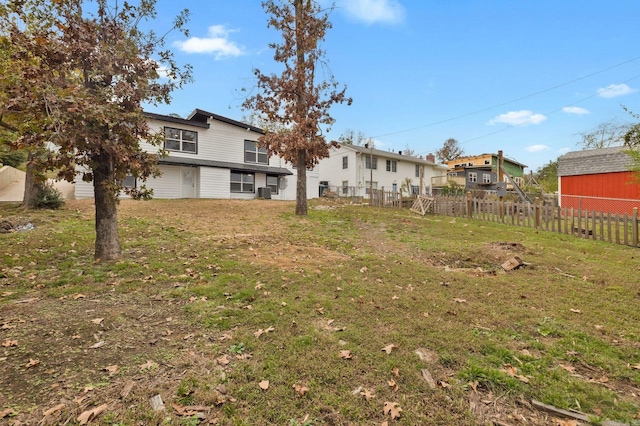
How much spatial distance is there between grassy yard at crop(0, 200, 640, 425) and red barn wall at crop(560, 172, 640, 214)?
46.5 feet

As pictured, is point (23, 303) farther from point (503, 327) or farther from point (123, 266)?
point (503, 327)

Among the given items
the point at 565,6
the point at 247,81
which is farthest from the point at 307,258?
the point at 565,6

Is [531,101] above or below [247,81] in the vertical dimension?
above

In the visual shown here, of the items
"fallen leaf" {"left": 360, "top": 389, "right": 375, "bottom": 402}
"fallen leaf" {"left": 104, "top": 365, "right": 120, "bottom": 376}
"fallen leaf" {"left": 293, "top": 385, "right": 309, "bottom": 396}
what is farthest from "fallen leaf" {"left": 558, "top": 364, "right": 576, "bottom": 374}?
"fallen leaf" {"left": 104, "top": 365, "right": 120, "bottom": 376}

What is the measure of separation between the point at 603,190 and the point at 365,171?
69.0 feet

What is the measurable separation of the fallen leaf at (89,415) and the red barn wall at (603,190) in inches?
853

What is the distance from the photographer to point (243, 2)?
13.0 meters

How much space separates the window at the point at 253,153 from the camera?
86.9ft

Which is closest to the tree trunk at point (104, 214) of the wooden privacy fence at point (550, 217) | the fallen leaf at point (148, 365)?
the fallen leaf at point (148, 365)

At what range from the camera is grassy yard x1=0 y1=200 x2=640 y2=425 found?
2.59 metres

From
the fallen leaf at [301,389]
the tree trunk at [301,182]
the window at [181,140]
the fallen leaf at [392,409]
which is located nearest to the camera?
the fallen leaf at [392,409]

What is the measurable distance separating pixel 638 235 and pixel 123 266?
46.5ft

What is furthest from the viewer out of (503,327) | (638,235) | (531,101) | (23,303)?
(531,101)

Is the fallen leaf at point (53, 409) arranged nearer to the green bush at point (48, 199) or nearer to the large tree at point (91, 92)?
the large tree at point (91, 92)
